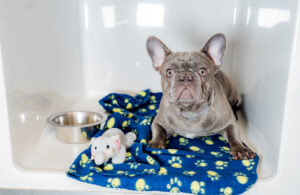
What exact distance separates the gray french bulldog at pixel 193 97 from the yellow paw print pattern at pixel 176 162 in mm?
131

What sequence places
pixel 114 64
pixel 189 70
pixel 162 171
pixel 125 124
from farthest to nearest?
pixel 114 64 < pixel 125 124 < pixel 189 70 < pixel 162 171

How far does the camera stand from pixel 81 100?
221cm

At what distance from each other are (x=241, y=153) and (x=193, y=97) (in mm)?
310

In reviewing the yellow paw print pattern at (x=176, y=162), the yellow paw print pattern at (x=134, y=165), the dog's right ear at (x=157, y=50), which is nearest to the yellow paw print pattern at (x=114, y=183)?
the yellow paw print pattern at (x=134, y=165)

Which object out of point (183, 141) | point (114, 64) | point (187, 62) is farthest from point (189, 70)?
point (114, 64)

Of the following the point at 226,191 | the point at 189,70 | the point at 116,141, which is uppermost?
the point at 189,70

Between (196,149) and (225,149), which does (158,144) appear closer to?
(196,149)

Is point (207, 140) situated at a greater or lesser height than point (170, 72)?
lesser

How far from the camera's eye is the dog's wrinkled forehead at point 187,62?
149 cm

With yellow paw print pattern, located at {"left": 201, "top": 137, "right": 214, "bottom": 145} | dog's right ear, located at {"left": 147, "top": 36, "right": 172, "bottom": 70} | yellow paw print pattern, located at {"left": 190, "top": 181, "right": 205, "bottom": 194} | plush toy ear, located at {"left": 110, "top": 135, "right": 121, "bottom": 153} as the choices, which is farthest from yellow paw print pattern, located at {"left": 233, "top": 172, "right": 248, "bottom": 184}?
dog's right ear, located at {"left": 147, "top": 36, "right": 172, "bottom": 70}

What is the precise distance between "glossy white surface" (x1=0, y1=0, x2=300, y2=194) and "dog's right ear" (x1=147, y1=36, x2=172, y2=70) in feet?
1.49

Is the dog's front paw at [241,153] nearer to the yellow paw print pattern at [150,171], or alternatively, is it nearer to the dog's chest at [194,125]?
the dog's chest at [194,125]

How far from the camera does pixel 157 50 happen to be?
1.63 m

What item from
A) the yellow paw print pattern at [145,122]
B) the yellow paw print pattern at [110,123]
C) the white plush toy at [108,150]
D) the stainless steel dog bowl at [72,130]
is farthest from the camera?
the yellow paw print pattern at [145,122]
